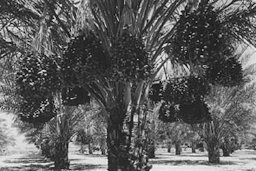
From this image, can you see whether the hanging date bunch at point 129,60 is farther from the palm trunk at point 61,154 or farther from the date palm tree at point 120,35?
the palm trunk at point 61,154

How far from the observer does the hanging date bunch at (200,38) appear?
3.63 m

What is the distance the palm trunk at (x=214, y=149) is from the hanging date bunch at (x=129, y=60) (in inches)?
693

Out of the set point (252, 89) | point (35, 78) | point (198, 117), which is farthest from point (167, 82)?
point (252, 89)

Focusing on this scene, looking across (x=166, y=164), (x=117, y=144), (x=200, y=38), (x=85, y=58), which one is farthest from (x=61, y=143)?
(x=200, y=38)

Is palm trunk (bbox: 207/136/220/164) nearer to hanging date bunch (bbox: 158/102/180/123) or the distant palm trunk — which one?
the distant palm trunk

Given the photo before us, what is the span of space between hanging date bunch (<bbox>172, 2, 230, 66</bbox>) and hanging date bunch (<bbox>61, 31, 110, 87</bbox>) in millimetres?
930

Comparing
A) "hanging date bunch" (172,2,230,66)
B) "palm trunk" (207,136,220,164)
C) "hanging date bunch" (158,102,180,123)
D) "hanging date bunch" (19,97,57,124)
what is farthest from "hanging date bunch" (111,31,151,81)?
"palm trunk" (207,136,220,164)

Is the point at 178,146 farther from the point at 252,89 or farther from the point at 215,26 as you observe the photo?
the point at 215,26

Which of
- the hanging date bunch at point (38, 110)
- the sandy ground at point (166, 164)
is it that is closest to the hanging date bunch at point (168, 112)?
the hanging date bunch at point (38, 110)

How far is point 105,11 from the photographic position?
209 inches

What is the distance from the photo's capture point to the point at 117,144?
5398 millimetres

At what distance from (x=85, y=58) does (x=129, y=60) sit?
0.51 m

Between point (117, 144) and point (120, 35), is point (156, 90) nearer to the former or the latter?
point (117, 144)

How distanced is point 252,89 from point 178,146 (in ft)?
70.1
